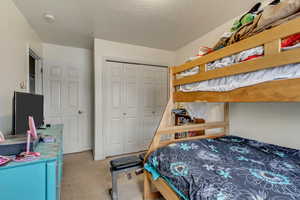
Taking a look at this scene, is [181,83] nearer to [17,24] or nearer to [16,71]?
[16,71]

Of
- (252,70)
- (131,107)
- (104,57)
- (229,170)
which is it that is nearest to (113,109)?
(131,107)

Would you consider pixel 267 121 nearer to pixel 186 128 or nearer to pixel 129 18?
pixel 186 128

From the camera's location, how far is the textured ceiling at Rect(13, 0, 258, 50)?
175cm

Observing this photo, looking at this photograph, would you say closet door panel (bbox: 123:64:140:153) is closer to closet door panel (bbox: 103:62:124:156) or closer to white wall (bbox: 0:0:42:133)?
closet door panel (bbox: 103:62:124:156)

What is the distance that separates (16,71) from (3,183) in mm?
1485

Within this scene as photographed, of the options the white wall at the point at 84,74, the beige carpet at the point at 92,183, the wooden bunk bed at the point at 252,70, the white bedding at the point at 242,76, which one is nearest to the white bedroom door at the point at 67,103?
the white wall at the point at 84,74

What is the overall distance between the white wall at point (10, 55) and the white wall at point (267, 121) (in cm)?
287

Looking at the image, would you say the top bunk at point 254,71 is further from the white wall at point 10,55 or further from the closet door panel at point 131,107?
the white wall at point 10,55

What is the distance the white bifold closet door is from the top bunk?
6.04 feet

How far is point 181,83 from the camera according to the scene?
63.5 inches

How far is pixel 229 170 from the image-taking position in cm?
97

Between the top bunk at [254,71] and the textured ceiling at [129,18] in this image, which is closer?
the top bunk at [254,71]

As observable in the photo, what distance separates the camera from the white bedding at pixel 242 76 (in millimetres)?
806

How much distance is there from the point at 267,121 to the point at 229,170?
3.77ft
